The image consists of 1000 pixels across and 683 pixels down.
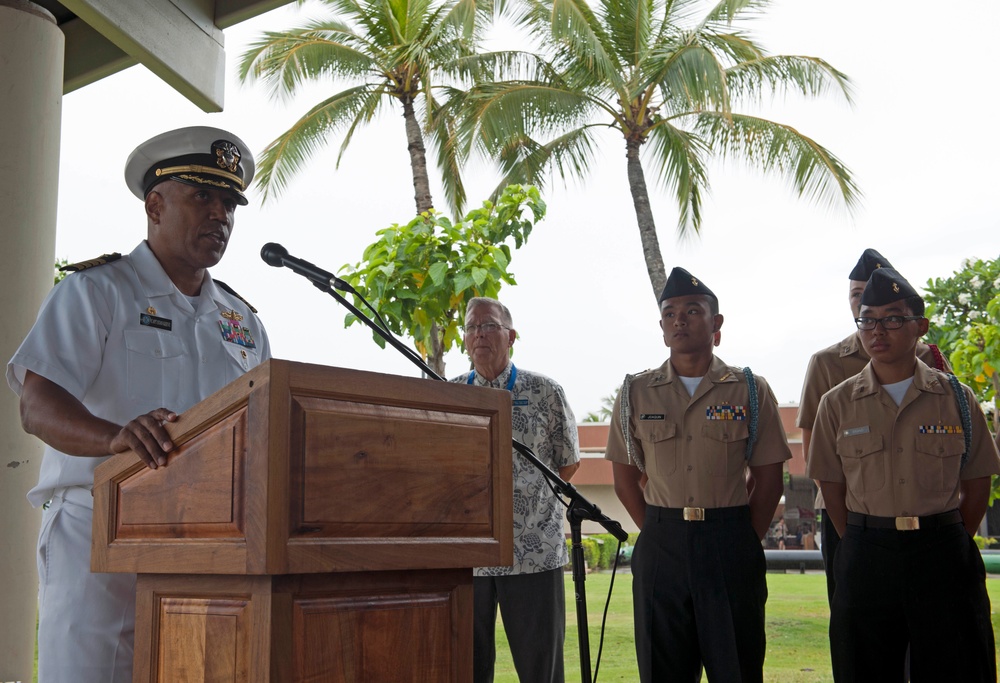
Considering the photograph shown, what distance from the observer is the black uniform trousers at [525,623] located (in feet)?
13.3

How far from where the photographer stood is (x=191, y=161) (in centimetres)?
239

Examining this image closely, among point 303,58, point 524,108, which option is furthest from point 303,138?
point 524,108

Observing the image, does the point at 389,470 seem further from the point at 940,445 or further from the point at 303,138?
the point at 303,138

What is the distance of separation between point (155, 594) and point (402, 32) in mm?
14158

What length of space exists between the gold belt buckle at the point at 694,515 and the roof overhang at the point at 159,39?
3243 mm

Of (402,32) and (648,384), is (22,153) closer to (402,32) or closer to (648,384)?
(648,384)

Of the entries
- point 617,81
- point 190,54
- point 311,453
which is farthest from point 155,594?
point 617,81

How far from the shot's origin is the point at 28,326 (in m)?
4.47

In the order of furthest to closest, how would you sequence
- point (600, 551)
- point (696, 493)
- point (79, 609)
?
point (600, 551) < point (696, 493) < point (79, 609)

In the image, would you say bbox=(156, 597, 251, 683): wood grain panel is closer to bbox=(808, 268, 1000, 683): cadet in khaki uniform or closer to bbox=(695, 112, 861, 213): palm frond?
bbox=(808, 268, 1000, 683): cadet in khaki uniform

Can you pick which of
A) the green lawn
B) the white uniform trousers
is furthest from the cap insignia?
the green lawn

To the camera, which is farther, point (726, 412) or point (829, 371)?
point (829, 371)

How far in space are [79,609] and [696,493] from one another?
2440 millimetres

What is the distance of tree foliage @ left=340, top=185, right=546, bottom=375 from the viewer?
25.5ft
